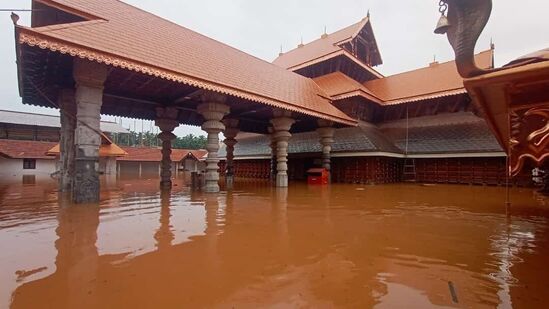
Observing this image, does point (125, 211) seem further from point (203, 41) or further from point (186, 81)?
point (203, 41)

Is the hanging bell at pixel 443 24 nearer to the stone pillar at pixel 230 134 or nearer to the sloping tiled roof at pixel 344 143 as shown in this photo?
the stone pillar at pixel 230 134

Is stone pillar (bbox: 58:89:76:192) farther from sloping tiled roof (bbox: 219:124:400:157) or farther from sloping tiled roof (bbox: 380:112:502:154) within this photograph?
sloping tiled roof (bbox: 380:112:502:154)

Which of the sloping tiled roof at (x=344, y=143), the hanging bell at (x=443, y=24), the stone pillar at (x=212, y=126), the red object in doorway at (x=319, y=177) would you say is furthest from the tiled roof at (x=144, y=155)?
the hanging bell at (x=443, y=24)

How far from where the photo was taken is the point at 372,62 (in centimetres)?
2302

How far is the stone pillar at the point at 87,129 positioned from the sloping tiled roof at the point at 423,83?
15834 mm

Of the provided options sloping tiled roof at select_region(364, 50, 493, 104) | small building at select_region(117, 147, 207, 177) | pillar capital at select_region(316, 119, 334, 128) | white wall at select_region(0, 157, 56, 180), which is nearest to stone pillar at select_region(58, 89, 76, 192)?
pillar capital at select_region(316, 119, 334, 128)

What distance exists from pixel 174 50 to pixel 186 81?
2.01 m

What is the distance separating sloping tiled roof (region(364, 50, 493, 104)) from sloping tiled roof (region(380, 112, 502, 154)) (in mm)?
1756

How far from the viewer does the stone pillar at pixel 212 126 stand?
363 inches

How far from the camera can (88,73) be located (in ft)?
22.0

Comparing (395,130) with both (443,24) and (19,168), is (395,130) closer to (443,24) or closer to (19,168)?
(443,24)

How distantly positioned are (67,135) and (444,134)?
1820cm

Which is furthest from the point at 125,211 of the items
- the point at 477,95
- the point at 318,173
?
the point at 318,173

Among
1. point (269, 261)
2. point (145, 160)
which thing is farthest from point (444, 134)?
point (145, 160)
